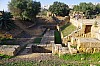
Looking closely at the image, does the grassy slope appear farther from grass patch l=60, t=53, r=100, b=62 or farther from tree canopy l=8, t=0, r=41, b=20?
tree canopy l=8, t=0, r=41, b=20

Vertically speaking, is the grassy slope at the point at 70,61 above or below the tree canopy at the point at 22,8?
below

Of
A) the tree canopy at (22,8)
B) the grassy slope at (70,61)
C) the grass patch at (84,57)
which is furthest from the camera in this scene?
the tree canopy at (22,8)

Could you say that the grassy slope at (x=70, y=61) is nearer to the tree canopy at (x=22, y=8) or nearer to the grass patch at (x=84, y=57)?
the grass patch at (x=84, y=57)

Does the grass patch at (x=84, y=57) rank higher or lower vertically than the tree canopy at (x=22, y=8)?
lower

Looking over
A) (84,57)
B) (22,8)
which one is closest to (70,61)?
(84,57)

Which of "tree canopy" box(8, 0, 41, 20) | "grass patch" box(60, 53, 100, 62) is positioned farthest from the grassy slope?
"tree canopy" box(8, 0, 41, 20)

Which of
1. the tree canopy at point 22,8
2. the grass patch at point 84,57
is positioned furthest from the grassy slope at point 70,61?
the tree canopy at point 22,8

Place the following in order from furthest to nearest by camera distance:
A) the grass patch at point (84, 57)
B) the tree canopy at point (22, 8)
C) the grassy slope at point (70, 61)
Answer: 1. the tree canopy at point (22, 8)
2. the grass patch at point (84, 57)
3. the grassy slope at point (70, 61)

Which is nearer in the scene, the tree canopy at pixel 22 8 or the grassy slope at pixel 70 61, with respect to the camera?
the grassy slope at pixel 70 61

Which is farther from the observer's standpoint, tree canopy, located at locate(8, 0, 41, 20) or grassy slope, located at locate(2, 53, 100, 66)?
tree canopy, located at locate(8, 0, 41, 20)

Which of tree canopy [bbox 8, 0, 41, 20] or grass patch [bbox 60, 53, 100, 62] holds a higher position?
tree canopy [bbox 8, 0, 41, 20]

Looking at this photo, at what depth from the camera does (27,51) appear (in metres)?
15.1

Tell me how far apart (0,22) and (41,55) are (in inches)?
458

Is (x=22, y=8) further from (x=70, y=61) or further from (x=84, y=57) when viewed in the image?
(x=70, y=61)
